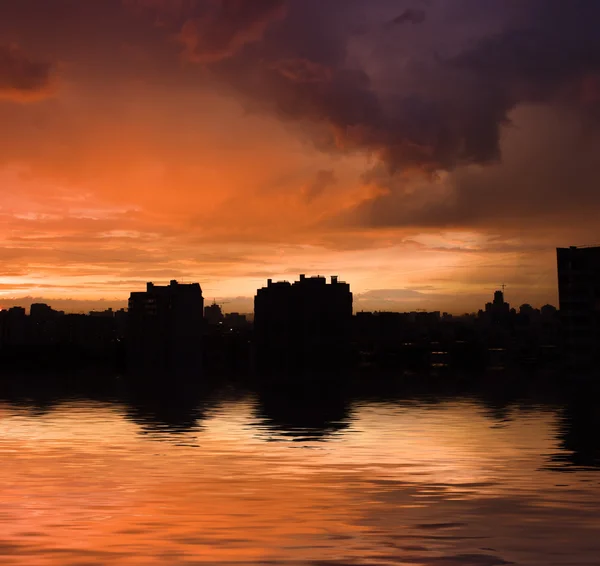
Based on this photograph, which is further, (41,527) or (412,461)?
(412,461)

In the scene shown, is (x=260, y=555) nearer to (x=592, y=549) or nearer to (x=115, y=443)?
(x=592, y=549)

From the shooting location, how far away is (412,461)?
70.9 meters

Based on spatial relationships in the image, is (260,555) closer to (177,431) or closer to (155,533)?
(155,533)

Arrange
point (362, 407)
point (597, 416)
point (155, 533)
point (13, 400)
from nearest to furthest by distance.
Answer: point (155, 533)
point (597, 416)
point (362, 407)
point (13, 400)

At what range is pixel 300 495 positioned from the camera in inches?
2036

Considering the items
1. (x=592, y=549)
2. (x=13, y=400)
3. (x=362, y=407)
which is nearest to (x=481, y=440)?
(x=592, y=549)

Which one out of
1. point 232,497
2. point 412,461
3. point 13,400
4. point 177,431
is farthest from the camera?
point 13,400

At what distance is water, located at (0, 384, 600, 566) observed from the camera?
1423 inches

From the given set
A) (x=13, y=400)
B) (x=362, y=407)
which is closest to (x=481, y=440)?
(x=362, y=407)

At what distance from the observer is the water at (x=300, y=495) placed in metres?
36.2

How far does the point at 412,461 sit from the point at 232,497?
22.9 m

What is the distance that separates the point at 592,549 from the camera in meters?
36.2

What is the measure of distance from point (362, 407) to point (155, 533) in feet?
403

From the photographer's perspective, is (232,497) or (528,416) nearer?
(232,497)
